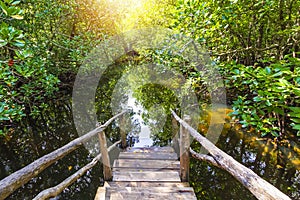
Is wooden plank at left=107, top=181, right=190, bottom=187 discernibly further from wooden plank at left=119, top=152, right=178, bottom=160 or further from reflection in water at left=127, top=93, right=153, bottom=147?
reflection in water at left=127, top=93, right=153, bottom=147

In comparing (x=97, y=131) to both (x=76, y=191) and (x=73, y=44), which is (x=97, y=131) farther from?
(x=73, y=44)

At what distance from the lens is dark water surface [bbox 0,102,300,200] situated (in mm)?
3764

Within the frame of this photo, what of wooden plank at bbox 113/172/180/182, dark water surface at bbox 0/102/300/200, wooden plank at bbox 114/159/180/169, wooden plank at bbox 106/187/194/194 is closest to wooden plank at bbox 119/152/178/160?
wooden plank at bbox 114/159/180/169

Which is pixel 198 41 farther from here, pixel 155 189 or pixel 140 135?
pixel 140 135

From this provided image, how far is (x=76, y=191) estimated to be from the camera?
3920 mm

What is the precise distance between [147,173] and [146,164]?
43 centimetres

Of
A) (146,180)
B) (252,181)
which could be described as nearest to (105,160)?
(146,180)

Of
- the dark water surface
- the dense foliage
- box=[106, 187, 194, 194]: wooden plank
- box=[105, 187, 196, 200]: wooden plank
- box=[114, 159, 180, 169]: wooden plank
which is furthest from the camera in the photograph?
the dark water surface

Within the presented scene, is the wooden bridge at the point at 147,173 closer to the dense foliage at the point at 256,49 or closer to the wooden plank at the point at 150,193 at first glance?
the wooden plank at the point at 150,193

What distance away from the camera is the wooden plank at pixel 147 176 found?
275 cm

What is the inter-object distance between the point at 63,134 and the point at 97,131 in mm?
4197

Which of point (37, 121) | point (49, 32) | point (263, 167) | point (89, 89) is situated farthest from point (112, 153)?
point (89, 89)

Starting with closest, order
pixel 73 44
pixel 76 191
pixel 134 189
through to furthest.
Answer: pixel 134 189 < pixel 76 191 < pixel 73 44

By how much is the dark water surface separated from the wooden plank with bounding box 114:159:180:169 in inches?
38.6
